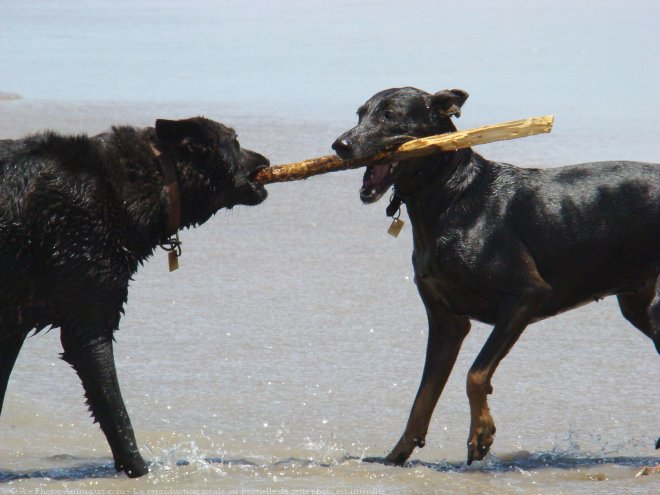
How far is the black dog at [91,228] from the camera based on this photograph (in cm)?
531

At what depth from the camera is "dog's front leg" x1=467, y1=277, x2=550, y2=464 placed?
550cm

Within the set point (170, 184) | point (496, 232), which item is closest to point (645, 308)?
point (496, 232)

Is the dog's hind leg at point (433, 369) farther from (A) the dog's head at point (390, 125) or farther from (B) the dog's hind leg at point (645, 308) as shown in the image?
(B) the dog's hind leg at point (645, 308)

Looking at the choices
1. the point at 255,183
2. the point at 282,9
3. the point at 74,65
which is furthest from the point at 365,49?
the point at 255,183

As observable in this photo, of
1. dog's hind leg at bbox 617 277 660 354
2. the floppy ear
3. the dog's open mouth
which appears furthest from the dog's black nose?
dog's hind leg at bbox 617 277 660 354

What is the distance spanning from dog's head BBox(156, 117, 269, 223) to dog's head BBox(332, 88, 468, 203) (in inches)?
16.2

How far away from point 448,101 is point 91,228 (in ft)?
5.27

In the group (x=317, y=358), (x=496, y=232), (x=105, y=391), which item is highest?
(x=496, y=232)

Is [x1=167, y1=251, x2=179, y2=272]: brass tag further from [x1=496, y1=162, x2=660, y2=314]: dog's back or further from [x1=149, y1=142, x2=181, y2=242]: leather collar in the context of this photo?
[x1=496, y1=162, x2=660, y2=314]: dog's back

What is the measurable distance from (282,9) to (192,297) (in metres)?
18.9

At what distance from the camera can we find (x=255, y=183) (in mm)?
5836

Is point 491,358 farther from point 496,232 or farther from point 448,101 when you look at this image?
point 448,101

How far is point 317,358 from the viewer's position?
22.8ft

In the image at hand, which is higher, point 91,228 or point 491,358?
point 91,228
